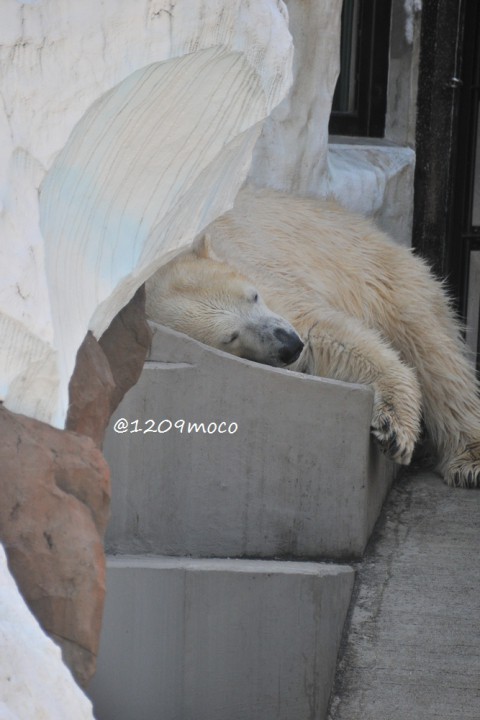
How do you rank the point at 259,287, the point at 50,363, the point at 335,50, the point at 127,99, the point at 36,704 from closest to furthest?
the point at 36,704, the point at 50,363, the point at 127,99, the point at 259,287, the point at 335,50

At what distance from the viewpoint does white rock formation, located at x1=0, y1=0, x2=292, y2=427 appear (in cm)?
138

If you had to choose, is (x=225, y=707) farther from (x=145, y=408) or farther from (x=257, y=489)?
(x=145, y=408)

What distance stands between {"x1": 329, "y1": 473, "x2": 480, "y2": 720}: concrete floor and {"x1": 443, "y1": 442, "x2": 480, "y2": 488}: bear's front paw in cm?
24

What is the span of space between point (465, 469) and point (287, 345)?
3.10 feet

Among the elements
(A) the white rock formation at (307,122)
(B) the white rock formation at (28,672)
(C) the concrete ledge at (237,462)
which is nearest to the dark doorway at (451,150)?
(A) the white rock formation at (307,122)

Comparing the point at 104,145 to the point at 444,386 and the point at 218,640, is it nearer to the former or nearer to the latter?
the point at 218,640

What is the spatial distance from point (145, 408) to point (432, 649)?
3.61 ft

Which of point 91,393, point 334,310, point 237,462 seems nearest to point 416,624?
point 237,462

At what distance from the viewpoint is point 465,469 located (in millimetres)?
4043

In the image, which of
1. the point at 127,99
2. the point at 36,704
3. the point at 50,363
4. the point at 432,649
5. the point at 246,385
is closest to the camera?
the point at 36,704

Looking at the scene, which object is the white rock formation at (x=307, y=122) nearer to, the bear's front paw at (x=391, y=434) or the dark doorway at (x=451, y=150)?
the dark doorway at (x=451, y=150)

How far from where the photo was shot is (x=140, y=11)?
1.47 m

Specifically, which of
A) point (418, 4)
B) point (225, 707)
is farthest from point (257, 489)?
point (418, 4)

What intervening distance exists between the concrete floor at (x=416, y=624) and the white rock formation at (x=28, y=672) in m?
1.70
